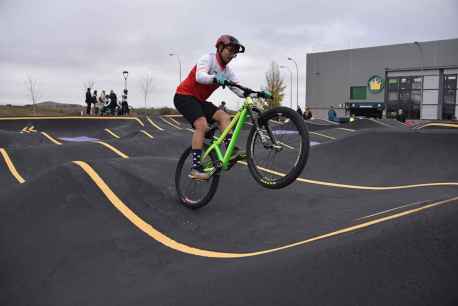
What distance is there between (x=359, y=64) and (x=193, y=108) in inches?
2232

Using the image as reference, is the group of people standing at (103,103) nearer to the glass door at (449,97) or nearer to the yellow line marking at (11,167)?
the yellow line marking at (11,167)

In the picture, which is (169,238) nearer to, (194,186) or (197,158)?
(197,158)

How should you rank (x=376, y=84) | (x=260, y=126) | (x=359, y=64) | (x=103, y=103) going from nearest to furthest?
(x=260, y=126) → (x=103, y=103) → (x=376, y=84) → (x=359, y=64)

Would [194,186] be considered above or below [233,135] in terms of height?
below

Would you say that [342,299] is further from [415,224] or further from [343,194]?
[343,194]

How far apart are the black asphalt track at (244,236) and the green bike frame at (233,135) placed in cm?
74

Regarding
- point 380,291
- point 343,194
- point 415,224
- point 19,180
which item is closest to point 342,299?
point 380,291

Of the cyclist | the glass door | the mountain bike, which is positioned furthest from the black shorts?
the glass door

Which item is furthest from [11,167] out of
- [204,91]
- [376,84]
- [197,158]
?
[376,84]

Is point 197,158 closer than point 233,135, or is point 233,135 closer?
point 233,135

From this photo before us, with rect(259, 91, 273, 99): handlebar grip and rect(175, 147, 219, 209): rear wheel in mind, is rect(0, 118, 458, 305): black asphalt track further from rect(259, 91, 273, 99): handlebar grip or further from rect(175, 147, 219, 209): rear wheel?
rect(259, 91, 273, 99): handlebar grip

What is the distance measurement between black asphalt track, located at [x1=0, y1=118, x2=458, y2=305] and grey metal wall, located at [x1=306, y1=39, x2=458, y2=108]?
49.1m

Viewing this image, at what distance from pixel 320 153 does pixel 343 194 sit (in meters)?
2.88

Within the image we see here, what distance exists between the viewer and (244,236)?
164 inches
